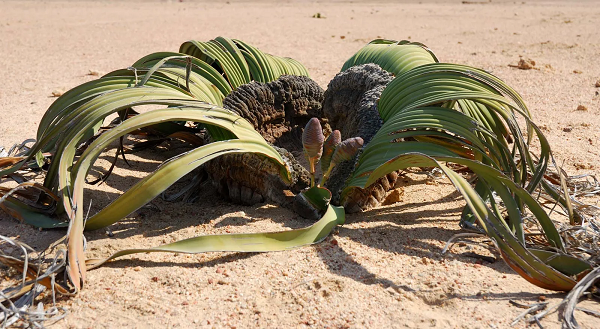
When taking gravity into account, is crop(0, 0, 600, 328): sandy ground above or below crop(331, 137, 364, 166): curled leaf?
below

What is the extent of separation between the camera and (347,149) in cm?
156

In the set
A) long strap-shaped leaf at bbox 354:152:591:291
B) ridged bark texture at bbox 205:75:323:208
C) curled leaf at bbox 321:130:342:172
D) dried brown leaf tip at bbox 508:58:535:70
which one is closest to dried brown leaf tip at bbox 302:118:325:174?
curled leaf at bbox 321:130:342:172

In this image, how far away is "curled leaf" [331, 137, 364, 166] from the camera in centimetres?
154

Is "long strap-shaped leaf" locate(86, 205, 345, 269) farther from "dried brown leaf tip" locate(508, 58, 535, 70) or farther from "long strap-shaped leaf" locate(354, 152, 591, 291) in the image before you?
"dried brown leaf tip" locate(508, 58, 535, 70)

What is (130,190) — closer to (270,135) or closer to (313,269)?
(313,269)

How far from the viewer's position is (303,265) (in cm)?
144

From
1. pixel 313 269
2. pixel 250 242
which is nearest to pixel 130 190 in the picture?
pixel 250 242

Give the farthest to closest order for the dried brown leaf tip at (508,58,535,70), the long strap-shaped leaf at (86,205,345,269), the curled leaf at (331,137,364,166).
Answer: the dried brown leaf tip at (508,58,535,70)
the curled leaf at (331,137,364,166)
the long strap-shaped leaf at (86,205,345,269)

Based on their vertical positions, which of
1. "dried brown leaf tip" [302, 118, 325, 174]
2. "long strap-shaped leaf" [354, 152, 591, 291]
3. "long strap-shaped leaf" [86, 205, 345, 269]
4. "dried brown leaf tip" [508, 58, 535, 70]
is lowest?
"dried brown leaf tip" [508, 58, 535, 70]

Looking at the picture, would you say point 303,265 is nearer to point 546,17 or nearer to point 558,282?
point 558,282

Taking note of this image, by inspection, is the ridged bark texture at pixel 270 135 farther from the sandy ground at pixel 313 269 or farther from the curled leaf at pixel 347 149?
the curled leaf at pixel 347 149

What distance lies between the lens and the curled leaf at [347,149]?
5.05 ft

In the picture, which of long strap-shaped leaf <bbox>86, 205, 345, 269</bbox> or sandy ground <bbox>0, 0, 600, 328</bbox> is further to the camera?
long strap-shaped leaf <bbox>86, 205, 345, 269</bbox>

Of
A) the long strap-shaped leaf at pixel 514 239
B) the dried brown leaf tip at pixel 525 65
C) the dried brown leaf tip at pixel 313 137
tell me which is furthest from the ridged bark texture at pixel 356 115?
the dried brown leaf tip at pixel 525 65
